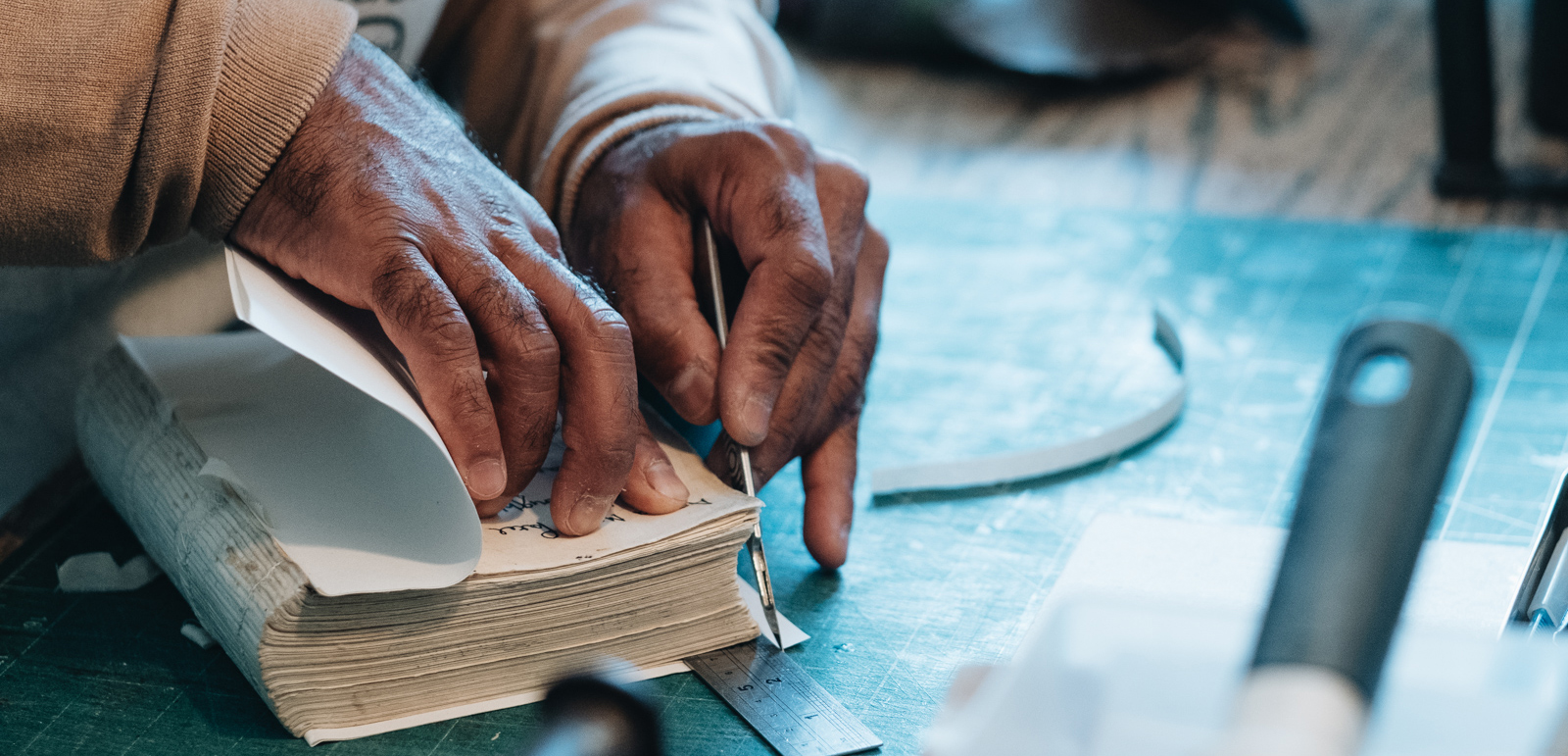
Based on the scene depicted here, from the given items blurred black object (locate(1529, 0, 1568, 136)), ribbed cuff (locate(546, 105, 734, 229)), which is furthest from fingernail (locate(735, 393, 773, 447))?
blurred black object (locate(1529, 0, 1568, 136))

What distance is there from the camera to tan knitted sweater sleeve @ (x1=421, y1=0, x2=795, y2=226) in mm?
871

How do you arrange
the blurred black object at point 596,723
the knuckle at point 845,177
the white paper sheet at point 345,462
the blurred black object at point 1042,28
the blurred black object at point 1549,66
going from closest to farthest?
the blurred black object at point 596,723 → the white paper sheet at point 345,462 → the knuckle at point 845,177 → the blurred black object at point 1549,66 → the blurred black object at point 1042,28

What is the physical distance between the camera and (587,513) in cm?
62

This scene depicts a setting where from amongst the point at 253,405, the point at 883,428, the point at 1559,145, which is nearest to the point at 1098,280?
the point at 883,428

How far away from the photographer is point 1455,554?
2.26ft

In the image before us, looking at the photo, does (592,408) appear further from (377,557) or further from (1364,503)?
(1364,503)

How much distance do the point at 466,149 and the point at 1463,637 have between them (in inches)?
21.7

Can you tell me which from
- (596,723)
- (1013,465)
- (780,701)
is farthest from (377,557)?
(1013,465)

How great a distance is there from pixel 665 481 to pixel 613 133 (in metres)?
0.29

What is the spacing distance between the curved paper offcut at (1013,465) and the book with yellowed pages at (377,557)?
0.16 m

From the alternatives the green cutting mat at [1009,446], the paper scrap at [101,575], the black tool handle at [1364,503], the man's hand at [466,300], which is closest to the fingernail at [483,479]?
the man's hand at [466,300]

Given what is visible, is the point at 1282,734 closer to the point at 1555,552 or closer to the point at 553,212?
the point at 1555,552

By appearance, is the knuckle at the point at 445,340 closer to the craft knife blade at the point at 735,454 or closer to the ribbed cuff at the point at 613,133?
the craft knife blade at the point at 735,454

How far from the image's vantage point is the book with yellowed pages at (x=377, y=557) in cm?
57
